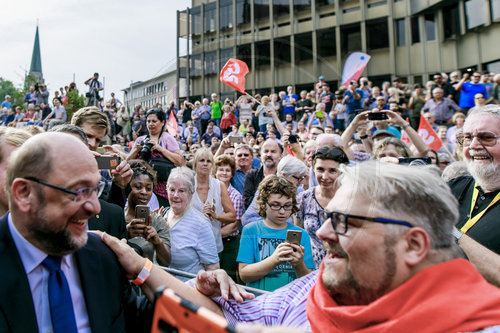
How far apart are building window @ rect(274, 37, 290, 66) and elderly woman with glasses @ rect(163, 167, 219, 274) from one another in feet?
86.3

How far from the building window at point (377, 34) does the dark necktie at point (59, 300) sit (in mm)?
26322

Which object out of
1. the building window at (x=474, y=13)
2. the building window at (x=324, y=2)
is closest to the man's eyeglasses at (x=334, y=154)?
the building window at (x=474, y=13)

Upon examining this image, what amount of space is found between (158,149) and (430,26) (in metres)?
22.5

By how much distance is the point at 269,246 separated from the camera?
3525 millimetres

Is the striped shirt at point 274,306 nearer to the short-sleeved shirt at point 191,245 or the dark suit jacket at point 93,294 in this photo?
the dark suit jacket at point 93,294

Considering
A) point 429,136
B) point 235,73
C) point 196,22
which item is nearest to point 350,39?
point 196,22

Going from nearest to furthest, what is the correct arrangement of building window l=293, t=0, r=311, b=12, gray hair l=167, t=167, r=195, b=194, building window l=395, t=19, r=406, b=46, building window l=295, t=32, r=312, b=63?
1. gray hair l=167, t=167, r=195, b=194
2. building window l=395, t=19, r=406, b=46
3. building window l=293, t=0, r=311, b=12
4. building window l=295, t=32, r=312, b=63

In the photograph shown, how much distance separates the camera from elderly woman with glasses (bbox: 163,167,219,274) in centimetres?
397

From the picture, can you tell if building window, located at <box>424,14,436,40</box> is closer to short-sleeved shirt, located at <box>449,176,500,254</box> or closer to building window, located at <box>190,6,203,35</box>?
building window, located at <box>190,6,203,35</box>

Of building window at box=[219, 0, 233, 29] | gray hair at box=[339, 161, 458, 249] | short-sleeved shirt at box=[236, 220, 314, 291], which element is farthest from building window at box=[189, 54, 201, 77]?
gray hair at box=[339, 161, 458, 249]

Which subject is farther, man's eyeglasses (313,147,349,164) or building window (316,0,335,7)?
building window (316,0,335,7)

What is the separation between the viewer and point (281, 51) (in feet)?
99.9

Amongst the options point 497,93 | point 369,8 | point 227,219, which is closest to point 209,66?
point 369,8

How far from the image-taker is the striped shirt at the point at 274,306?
6.46 ft
